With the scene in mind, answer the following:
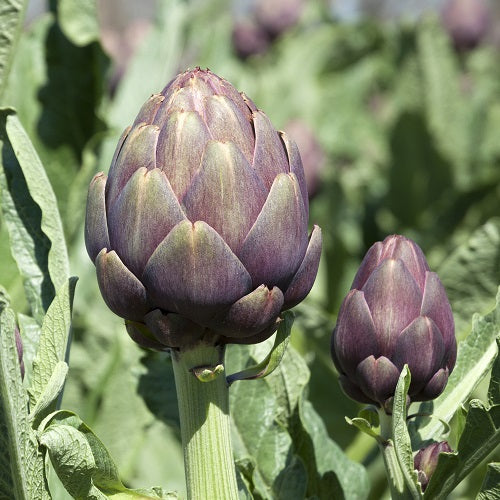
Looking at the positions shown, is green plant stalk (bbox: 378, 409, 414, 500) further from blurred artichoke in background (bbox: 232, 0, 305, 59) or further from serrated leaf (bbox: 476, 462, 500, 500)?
blurred artichoke in background (bbox: 232, 0, 305, 59)

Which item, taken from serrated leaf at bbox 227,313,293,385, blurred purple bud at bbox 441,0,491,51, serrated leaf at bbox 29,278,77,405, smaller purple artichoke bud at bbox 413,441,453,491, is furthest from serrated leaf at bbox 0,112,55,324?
blurred purple bud at bbox 441,0,491,51

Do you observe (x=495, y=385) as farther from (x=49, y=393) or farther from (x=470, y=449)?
(x=49, y=393)

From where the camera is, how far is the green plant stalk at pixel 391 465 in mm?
735

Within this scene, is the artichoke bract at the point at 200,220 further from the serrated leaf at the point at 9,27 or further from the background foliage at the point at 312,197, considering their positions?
the serrated leaf at the point at 9,27

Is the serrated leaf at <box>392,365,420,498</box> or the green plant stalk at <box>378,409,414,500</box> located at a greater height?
the serrated leaf at <box>392,365,420,498</box>

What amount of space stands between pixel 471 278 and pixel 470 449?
481mm

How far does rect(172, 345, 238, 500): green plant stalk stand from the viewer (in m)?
0.68

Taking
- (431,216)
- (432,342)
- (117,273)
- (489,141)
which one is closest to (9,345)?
(117,273)

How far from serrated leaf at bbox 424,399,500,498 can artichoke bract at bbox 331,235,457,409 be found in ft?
0.13

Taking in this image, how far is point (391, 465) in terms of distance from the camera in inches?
29.2

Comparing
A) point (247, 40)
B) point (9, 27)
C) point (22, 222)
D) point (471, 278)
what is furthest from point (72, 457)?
point (247, 40)

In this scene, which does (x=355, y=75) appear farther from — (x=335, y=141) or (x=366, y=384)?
(x=366, y=384)

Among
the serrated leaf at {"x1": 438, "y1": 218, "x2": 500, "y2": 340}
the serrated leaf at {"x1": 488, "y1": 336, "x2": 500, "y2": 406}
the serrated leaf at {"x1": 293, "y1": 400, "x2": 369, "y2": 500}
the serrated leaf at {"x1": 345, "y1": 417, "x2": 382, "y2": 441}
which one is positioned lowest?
the serrated leaf at {"x1": 293, "y1": 400, "x2": 369, "y2": 500}

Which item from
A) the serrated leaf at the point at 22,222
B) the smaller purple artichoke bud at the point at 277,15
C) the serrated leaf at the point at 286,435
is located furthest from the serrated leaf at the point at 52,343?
the smaller purple artichoke bud at the point at 277,15
